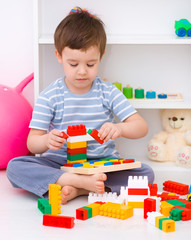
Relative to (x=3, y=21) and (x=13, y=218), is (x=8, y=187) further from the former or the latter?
(x=3, y=21)

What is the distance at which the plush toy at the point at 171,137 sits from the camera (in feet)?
6.20

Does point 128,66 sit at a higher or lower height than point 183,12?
lower

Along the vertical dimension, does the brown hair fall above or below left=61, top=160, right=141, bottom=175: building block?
above

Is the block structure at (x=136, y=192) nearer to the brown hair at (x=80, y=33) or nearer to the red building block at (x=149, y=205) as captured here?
the red building block at (x=149, y=205)

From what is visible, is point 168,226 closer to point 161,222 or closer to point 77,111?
point 161,222

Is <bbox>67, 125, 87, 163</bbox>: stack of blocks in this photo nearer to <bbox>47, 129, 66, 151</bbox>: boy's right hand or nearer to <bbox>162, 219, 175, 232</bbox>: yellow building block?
<bbox>47, 129, 66, 151</bbox>: boy's right hand

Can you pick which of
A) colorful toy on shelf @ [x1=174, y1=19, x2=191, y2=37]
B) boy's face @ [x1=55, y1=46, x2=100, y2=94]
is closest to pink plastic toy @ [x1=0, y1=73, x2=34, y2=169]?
boy's face @ [x1=55, y1=46, x2=100, y2=94]

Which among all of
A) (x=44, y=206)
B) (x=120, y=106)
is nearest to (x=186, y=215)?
(x=44, y=206)

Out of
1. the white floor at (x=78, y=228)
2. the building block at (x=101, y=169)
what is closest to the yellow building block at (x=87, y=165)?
the building block at (x=101, y=169)

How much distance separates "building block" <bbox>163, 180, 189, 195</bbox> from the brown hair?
0.52 meters

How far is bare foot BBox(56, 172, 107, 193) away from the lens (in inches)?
52.3

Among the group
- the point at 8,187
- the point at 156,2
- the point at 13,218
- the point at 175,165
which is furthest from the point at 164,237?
the point at 156,2

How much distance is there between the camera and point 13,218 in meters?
1.23

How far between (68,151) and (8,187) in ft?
0.89
